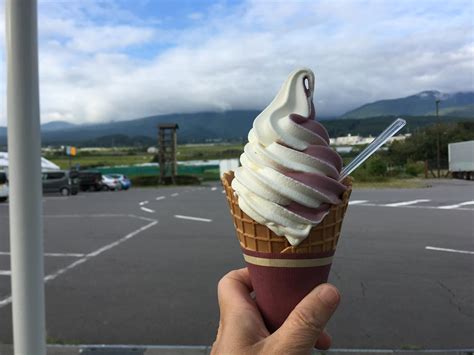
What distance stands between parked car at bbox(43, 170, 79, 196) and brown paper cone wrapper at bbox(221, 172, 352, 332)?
27.8m

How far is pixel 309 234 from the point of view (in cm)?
173

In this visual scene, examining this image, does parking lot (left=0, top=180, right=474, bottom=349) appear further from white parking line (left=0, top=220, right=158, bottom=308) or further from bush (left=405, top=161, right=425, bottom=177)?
bush (left=405, top=161, right=425, bottom=177)

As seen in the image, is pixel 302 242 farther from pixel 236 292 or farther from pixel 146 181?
pixel 146 181

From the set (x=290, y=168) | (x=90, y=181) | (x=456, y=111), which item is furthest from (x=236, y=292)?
(x=90, y=181)

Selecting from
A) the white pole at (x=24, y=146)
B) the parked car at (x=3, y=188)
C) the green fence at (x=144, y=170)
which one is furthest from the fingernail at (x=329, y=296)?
the green fence at (x=144, y=170)

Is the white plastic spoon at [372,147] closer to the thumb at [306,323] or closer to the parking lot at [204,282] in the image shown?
the thumb at [306,323]

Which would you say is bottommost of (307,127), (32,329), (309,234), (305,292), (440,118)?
(32,329)

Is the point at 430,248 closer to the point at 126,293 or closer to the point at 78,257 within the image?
the point at 126,293

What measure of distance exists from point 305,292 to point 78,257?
7.01 meters

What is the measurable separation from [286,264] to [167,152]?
39.4 m

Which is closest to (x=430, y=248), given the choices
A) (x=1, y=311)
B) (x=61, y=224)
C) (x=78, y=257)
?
(x=78, y=257)

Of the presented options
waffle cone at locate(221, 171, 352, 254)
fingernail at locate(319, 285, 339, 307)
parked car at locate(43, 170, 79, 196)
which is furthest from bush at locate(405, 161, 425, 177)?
fingernail at locate(319, 285, 339, 307)

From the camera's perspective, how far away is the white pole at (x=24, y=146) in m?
2.54

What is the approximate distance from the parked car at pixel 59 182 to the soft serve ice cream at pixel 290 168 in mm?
27695
